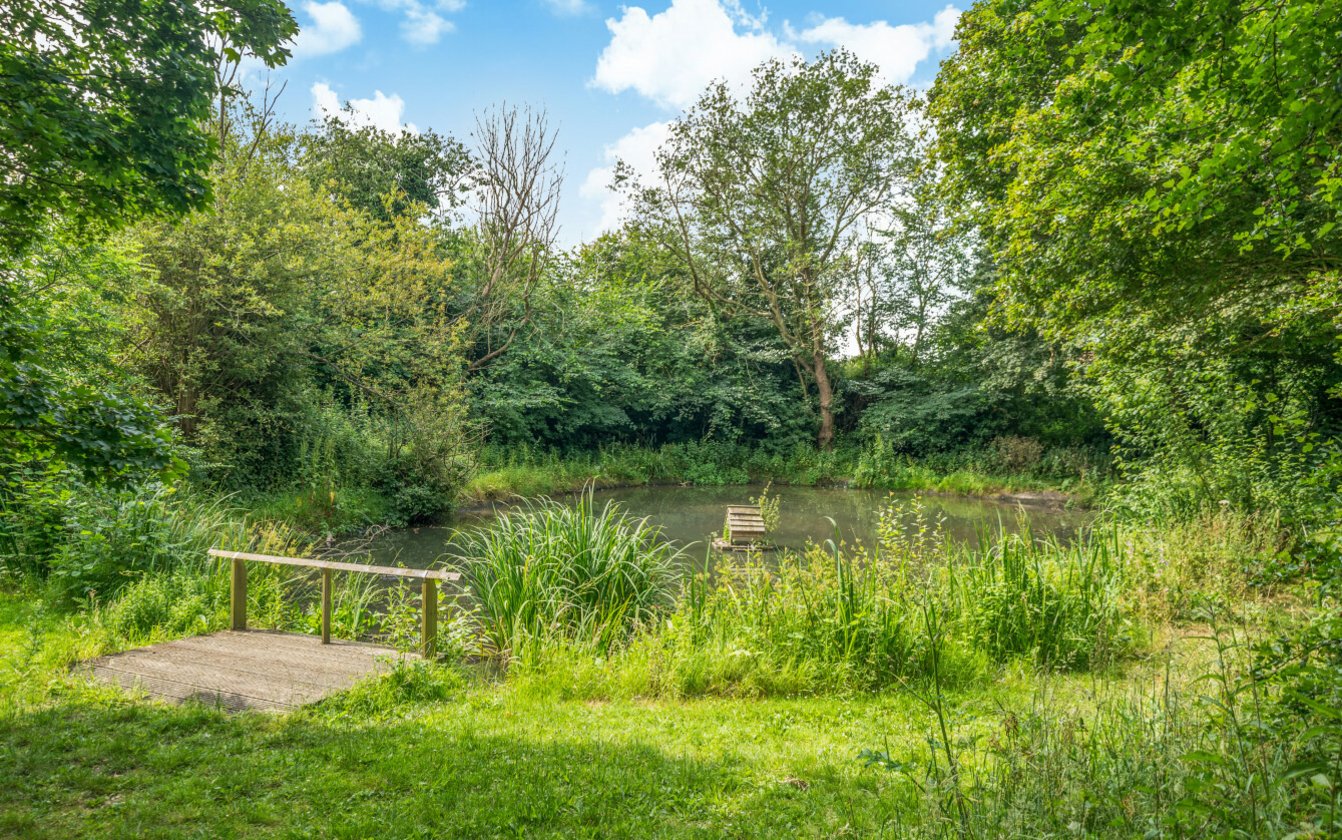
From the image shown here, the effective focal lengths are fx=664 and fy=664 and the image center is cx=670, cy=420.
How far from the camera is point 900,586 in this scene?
5.59m

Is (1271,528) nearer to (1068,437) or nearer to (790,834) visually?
(790,834)

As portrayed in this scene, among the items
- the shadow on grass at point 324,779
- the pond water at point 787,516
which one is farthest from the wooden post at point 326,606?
the pond water at point 787,516

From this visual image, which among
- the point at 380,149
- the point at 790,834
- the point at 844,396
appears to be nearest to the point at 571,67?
the point at 790,834

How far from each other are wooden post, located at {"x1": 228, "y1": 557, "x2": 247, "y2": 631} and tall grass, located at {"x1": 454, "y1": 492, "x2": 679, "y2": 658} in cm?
203

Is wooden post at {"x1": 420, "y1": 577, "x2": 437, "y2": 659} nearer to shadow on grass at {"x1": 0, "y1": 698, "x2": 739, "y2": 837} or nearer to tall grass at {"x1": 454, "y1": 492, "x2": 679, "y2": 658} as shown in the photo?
tall grass at {"x1": 454, "y1": 492, "x2": 679, "y2": 658}

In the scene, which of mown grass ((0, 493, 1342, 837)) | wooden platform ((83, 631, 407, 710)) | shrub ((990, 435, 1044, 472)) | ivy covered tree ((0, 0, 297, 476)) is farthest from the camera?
shrub ((990, 435, 1044, 472))

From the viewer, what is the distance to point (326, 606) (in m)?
5.77

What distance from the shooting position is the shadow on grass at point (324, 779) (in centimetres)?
292

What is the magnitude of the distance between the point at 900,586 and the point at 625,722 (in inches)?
105

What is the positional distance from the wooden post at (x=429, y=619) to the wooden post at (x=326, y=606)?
1.01 m

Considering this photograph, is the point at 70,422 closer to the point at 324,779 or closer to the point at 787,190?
the point at 324,779

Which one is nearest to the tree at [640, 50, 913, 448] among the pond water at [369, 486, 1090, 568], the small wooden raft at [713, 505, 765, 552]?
the pond water at [369, 486, 1090, 568]

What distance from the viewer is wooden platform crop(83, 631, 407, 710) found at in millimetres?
4586

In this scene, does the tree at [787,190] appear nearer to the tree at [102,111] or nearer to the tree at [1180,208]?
the tree at [1180,208]
